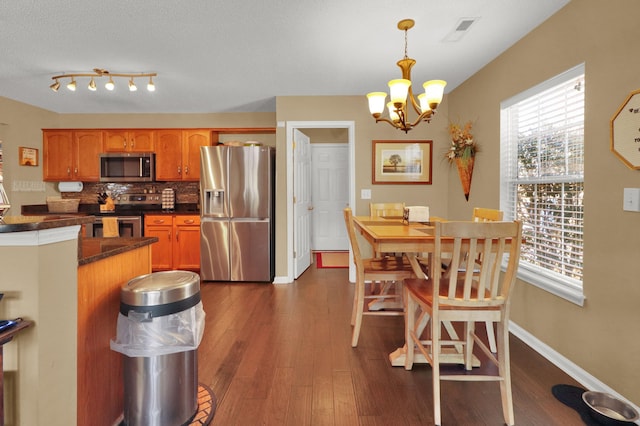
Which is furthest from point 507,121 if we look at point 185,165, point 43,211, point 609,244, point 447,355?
point 43,211

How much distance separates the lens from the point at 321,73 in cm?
332

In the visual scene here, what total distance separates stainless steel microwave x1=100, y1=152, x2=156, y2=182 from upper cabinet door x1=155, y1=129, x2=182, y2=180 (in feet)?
0.38

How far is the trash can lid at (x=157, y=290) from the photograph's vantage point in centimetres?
137

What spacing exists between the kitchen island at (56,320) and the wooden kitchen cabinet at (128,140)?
12.2 ft

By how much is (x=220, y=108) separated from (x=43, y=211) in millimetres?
2926

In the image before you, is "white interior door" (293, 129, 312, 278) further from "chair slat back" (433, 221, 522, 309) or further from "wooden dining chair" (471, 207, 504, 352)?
"chair slat back" (433, 221, 522, 309)

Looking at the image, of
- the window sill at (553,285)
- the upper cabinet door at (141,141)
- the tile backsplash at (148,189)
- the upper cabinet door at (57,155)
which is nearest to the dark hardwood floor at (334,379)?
the window sill at (553,285)

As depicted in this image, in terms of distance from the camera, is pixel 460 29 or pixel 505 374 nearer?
pixel 505 374

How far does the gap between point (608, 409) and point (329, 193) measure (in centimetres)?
477

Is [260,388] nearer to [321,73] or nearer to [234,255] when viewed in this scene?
[234,255]

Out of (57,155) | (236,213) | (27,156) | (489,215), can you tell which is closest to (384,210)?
(489,215)

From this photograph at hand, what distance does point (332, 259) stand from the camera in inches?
217

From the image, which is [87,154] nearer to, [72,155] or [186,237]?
[72,155]

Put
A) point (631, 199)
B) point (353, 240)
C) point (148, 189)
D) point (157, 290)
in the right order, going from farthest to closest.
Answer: point (148, 189), point (353, 240), point (631, 199), point (157, 290)
